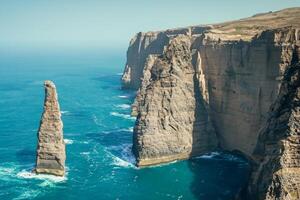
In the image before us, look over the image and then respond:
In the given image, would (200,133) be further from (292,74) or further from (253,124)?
(292,74)

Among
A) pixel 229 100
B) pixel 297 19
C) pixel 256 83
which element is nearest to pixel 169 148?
pixel 229 100

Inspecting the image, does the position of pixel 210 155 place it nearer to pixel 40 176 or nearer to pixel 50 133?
pixel 50 133

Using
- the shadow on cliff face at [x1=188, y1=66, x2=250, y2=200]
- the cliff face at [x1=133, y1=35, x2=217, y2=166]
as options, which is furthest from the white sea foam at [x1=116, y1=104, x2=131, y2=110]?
the shadow on cliff face at [x1=188, y1=66, x2=250, y2=200]

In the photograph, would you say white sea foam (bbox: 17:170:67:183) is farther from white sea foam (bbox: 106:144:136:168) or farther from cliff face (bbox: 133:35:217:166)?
cliff face (bbox: 133:35:217:166)

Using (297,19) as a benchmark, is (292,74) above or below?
below

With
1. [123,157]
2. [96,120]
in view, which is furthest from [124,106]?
[123,157]

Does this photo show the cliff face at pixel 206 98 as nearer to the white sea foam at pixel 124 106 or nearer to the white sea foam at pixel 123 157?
the white sea foam at pixel 123 157

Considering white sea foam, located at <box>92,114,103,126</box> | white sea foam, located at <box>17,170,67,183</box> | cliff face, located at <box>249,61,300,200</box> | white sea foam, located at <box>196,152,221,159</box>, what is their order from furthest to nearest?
1. white sea foam, located at <box>92,114,103,126</box>
2. white sea foam, located at <box>196,152,221,159</box>
3. white sea foam, located at <box>17,170,67,183</box>
4. cliff face, located at <box>249,61,300,200</box>
